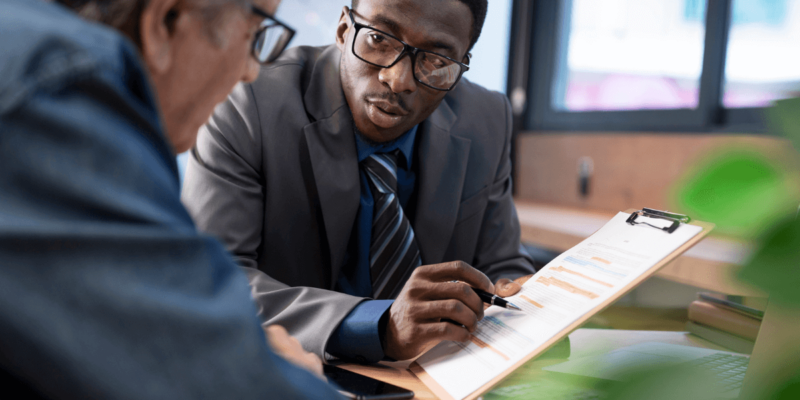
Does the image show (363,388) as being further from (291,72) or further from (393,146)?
(291,72)

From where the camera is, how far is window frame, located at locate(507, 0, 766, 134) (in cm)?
246

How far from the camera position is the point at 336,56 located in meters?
1.39

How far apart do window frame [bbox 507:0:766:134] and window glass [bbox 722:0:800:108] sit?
39 millimetres

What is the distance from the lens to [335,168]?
1269 mm

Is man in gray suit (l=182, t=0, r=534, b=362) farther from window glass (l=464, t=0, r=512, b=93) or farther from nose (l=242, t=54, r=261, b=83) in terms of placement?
window glass (l=464, t=0, r=512, b=93)

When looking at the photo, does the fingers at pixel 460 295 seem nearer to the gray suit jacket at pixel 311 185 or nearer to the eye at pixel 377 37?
the gray suit jacket at pixel 311 185

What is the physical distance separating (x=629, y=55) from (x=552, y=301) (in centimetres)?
247

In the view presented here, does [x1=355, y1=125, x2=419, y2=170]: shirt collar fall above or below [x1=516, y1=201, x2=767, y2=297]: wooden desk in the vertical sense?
A: above

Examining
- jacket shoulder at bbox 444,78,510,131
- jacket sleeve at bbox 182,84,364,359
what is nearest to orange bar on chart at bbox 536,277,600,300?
jacket sleeve at bbox 182,84,364,359

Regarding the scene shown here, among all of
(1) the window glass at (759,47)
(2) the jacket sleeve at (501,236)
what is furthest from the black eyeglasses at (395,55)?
(1) the window glass at (759,47)

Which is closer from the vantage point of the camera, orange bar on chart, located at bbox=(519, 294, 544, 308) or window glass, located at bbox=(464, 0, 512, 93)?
orange bar on chart, located at bbox=(519, 294, 544, 308)

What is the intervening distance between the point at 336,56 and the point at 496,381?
3.05 feet

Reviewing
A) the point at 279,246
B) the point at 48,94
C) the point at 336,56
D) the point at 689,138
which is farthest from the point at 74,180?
the point at 689,138

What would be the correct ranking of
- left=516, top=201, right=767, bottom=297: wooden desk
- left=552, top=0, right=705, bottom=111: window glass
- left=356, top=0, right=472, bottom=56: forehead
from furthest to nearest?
left=552, top=0, right=705, bottom=111: window glass < left=516, top=201, right=767, bottom=297: wooden desk < left=356, top=0, right=472, bottom=56: forehead
